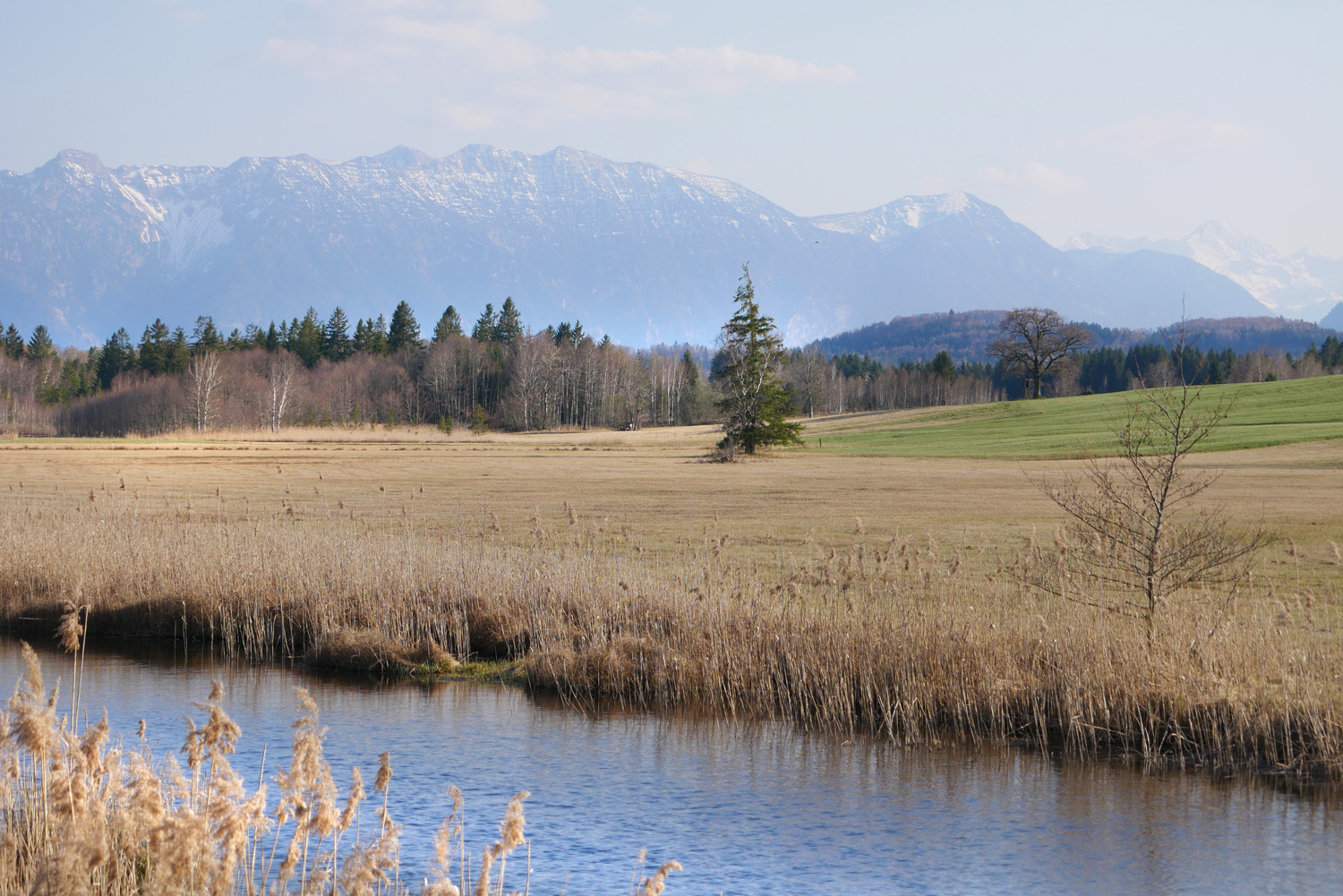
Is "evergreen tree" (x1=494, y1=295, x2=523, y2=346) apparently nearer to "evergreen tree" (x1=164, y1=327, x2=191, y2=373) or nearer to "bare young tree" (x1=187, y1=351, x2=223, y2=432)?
"evergreen tree" (x1=164, y1=327, x2=191, y2=373)

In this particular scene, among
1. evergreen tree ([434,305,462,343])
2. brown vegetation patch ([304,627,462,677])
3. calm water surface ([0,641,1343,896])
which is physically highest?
evergreen tree ([434,305,462,343])

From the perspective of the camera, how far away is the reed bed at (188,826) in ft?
19.2

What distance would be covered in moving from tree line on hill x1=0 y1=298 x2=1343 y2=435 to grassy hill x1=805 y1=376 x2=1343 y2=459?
16.4m

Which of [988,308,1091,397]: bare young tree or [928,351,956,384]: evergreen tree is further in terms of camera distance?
[928,351,956,384]: evergreen tree

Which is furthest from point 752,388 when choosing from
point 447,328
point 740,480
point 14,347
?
point 14,347

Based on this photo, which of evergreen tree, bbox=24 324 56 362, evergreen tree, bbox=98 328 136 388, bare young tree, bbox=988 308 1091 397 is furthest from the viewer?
evergreen tree, bbox=24 324 56 362

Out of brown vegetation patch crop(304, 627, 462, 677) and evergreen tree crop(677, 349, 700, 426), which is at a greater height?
evergreen tree crop(677, 349, 700, 426)

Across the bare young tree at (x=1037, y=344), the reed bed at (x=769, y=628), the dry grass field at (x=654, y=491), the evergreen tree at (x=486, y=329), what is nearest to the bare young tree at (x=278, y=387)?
the evergreen tree at (x=486, y=329)

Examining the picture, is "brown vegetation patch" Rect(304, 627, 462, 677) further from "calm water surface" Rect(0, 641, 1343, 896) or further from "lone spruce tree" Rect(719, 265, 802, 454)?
"lone spruce tree" Rect(719, 265, 802, 454)

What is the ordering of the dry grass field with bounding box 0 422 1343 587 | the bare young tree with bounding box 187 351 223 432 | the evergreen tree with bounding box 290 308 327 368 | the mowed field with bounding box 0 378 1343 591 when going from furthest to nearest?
the evergreen tree with bounding box 290 308 327 368 → the bare young tree with bounding box 187 351 223 432 → the mowed field with bounding box 0 378 1343 591 → the dry grass field with bounding box 0 422 1343 587

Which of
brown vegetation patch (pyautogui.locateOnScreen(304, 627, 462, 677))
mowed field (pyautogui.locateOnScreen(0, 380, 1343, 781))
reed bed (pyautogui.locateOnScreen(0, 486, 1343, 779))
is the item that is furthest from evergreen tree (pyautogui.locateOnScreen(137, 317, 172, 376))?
brown vegetation patch (pyautogui.locateOnScreen(304, 627, 462, 677))

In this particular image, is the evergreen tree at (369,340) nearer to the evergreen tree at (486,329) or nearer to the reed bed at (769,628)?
the evergreen tree at (486,329)

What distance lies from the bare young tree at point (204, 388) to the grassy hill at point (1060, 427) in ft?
191

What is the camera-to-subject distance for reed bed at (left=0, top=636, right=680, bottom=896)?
231 inches
